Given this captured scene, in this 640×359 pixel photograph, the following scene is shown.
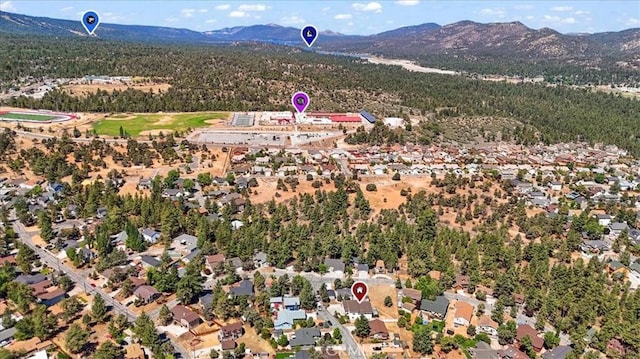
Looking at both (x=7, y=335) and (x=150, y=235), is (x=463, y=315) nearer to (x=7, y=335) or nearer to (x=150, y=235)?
(x=150, y=235)

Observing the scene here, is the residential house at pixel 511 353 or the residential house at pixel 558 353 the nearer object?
the residential house at pixel 511 353

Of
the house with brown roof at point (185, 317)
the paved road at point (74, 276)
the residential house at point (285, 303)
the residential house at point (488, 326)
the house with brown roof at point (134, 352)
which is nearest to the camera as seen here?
the house with brown roof at point (134, 352)

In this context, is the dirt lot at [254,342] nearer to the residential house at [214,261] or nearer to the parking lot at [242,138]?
the residential house at [214,261]

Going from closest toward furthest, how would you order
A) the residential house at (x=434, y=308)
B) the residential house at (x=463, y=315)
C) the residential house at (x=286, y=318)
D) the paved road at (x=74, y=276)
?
the residential house at (x=286, y=318)
the paved road at (x=74, y=276)
the residential house at (x=463, y=315)
the residential house at (x=434, y=308)

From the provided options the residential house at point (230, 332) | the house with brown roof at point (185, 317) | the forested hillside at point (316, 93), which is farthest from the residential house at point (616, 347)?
the forested hillside at point (316, 93)

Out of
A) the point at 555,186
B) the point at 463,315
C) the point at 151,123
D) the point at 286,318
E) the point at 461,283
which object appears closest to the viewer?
the point at 286,318

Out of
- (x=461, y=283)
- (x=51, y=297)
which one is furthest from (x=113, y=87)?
(x=461, y=283)
